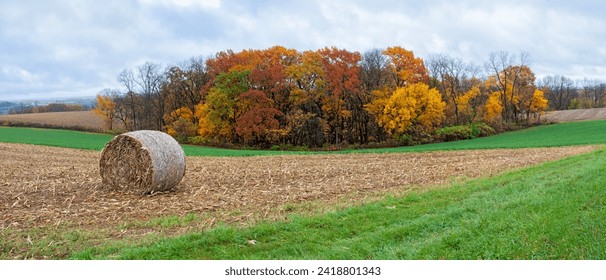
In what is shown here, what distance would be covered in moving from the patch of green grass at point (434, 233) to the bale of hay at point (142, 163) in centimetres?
552

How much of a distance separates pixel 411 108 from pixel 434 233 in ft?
148

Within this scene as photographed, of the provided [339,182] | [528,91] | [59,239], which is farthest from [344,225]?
[528,91]

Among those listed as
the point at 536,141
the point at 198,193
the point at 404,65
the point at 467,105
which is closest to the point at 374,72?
the point at 404,65

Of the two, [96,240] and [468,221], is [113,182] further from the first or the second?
[468,221]

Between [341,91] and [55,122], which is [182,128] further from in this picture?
[55,122]

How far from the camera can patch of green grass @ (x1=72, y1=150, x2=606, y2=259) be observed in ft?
18.6

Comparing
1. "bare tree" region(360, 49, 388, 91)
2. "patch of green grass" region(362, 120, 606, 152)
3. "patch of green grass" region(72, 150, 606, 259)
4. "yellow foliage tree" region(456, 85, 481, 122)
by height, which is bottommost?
"patch of green grass" region(362, 120, 606, 152)

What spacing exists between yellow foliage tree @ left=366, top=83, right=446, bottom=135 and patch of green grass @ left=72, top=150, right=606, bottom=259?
41590 mm

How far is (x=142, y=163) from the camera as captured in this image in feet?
41.8

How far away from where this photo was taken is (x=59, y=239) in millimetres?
7695

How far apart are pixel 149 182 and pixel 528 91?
221ft

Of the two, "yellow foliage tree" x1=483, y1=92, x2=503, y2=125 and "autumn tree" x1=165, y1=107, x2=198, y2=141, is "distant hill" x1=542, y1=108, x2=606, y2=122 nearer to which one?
"yellow foliage tree" x1=483, y1=92, x2=503, y2=125

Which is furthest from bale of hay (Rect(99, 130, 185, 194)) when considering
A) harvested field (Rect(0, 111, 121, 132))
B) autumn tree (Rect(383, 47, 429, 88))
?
harvested field (Rect(0, 111, 121, 132))

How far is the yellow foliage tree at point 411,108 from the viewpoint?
5050 centimetres
